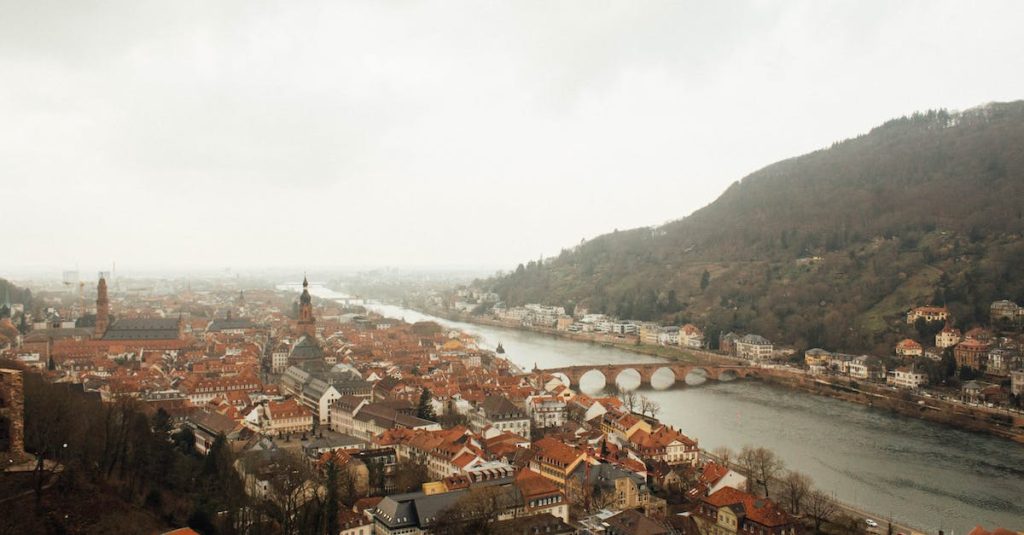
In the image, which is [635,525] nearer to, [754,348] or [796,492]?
[796,492]

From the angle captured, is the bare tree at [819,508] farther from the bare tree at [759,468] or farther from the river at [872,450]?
the river at [872,450]

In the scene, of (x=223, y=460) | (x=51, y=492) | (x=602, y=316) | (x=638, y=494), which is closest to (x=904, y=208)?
(x=602, y=316)

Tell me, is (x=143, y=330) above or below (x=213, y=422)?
above

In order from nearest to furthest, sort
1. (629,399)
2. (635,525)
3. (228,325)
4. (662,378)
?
1. (635,525)
2. (629,399)
3. (662,378)
4. (228,325)

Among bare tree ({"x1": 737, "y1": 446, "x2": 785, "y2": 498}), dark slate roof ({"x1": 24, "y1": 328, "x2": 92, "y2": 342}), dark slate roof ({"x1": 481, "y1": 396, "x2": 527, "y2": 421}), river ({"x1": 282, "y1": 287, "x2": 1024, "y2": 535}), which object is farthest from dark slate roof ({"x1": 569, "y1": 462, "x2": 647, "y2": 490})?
dark slate roof ({"x1": 24, "y1": 328, "x2": 92, "y2": 342})

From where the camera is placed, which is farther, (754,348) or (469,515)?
(754,348)

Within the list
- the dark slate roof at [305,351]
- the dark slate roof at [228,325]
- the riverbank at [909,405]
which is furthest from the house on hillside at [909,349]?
the dark slate roof at [228,325]

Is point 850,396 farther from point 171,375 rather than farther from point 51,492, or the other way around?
point 51,492

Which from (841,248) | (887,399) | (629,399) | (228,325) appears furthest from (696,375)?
(228,325)
